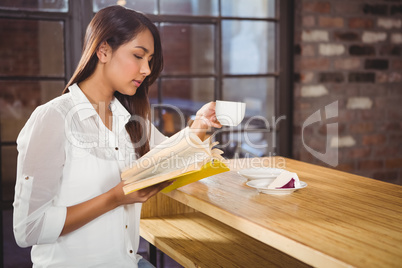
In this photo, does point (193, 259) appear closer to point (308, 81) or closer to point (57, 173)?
point (57, 173)

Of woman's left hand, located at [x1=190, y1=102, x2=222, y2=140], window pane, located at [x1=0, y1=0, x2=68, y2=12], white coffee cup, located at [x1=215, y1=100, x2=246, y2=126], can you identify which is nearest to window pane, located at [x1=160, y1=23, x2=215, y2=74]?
window pane, located at [x1=0, y1=0, x2=68, y2=12]

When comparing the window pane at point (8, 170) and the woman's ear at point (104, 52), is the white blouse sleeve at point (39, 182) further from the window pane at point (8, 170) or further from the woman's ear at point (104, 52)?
the window pane at point (8, 170)

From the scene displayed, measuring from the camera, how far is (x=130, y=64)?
1.53 meters

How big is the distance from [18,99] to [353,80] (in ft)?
7.01

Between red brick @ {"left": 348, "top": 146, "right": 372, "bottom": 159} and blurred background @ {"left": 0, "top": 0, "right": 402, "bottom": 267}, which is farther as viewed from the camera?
red brick @ {"left": 348, "top": 146, "right": 372, "bottom": 159}

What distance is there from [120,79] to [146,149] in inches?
10.8

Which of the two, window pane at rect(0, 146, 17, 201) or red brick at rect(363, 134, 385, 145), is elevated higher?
red brick at rect(363, 134, 385, 145)

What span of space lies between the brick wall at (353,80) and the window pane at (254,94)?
0.17 m

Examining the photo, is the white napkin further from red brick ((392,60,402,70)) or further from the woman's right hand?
red brick ((392,60,402,70))

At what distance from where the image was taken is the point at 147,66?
157 cm

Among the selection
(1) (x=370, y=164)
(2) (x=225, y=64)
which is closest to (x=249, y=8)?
(2) (x=225, y=64)

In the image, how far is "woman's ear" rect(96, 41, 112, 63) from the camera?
4.91 ft

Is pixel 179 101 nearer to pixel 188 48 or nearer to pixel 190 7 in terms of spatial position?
pixel 188 48

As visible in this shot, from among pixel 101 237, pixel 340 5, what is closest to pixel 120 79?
pixel 101 237
